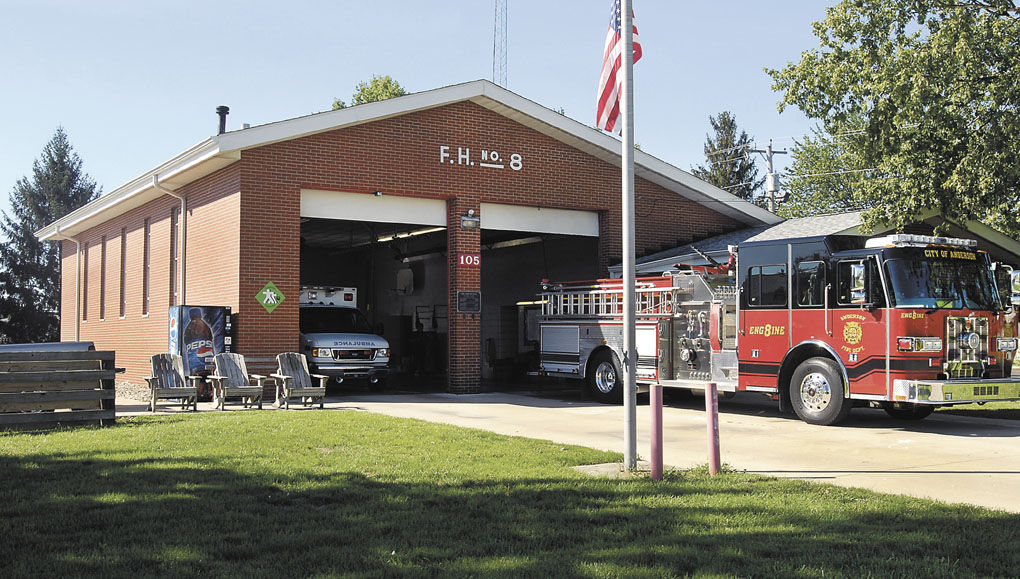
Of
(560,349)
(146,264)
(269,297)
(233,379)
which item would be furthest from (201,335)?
(146,264)

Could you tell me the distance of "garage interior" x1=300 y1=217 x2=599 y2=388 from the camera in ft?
85.3

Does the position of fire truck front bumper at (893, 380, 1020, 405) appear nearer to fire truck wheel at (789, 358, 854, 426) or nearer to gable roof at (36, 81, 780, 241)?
fire truck wheel at (789, 358, 854, 426)

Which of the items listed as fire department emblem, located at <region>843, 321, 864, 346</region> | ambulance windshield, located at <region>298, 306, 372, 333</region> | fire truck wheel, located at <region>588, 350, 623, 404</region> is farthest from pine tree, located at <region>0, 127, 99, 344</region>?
fire department emblem, located at <region>843, 321, 864, 346</region>

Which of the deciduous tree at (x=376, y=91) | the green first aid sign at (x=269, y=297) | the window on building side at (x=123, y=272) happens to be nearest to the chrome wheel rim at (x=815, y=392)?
the green first aid sign at (x=269, y=297)

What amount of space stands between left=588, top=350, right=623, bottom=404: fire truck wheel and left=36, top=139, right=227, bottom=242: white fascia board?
8.30 meters

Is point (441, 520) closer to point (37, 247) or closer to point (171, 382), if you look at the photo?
point (171, 382)

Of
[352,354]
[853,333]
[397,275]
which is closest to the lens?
[853,333]

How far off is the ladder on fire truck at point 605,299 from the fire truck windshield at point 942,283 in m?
4.24

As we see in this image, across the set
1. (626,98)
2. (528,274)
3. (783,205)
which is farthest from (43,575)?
(783,205)

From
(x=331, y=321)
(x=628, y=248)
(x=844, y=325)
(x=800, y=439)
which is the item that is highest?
(x=628, y=248)

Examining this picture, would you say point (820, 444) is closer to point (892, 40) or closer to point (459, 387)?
point (459, 387)

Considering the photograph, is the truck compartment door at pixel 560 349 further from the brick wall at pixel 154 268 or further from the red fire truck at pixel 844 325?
→ the brick wall at pixel 154 268

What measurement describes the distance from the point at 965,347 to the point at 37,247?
69.3 metres

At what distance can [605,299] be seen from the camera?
17.9 meters
